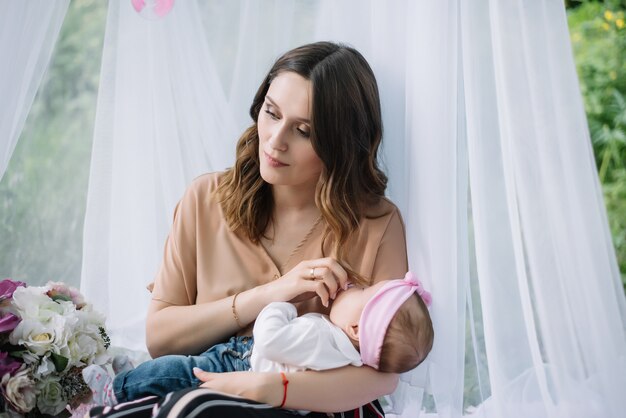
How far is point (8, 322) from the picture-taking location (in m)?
1.82

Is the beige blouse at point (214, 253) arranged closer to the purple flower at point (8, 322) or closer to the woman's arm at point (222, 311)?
the woman's arm at point (222, 311)

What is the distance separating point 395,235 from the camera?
2018 mm

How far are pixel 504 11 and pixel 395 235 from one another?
555mm

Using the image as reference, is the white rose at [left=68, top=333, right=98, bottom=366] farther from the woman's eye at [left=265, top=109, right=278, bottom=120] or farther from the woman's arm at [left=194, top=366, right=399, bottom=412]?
the woman's eye at [left=265, top=109, right=278, bottom=120]

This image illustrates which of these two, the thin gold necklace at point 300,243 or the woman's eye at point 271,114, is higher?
the woman's eye at point 271,114

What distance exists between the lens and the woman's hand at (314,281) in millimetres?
1865

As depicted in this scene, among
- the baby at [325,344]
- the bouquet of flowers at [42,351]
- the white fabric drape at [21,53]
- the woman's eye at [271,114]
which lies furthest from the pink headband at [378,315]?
the white fabric drape at [21,53]

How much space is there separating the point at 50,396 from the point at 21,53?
86 cm

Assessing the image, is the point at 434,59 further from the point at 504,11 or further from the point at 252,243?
the point at 252,243

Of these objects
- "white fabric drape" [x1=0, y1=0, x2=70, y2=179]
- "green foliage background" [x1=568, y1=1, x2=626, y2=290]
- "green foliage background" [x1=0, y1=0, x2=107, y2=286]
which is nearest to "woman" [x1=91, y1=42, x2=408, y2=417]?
"white fabric drape" [x1=0, y1=0, x2=70, y2=179]

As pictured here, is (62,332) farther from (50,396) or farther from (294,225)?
(294,225)

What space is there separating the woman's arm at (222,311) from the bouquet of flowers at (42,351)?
0.14 metres

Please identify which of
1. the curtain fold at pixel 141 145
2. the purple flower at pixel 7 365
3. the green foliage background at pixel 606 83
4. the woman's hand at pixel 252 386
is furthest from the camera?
the green foliage background at pixel 606 83

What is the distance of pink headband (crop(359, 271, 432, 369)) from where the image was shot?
5.67 feet
